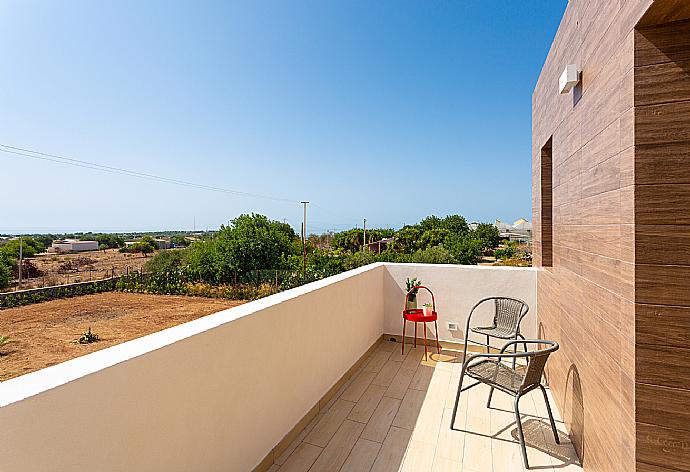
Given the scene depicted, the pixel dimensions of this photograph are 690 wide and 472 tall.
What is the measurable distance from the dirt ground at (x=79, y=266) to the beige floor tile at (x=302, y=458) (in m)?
21.8

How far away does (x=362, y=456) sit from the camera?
2117 millimetres

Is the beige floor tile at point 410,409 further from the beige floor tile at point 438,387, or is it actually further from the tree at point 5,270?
the tree at point 5,270

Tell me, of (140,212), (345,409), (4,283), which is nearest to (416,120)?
(345,409)

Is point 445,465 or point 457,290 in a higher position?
point 457,290

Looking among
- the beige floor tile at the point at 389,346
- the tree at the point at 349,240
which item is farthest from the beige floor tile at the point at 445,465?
the tree at the point at 349,240

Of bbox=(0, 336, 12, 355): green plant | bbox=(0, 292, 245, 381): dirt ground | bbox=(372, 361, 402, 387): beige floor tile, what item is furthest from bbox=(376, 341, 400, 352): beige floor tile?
bbox=(0, 336, 12, 355): green plant

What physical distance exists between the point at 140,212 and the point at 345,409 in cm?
3997

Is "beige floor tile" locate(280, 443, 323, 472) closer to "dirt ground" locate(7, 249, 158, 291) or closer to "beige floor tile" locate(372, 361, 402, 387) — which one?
"beige floor tile" locate(372, 361, 402, 387)

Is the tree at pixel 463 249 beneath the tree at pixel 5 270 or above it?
above

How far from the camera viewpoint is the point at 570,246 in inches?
92.9

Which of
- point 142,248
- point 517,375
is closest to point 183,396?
point 517,375

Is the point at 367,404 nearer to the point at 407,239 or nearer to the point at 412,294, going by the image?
the point at 412,294

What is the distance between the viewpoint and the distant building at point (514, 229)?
78.0ft

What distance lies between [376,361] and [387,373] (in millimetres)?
292
